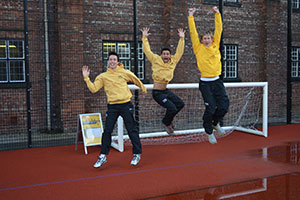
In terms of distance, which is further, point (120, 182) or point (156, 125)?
point (156, 125)

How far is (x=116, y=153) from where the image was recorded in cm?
756

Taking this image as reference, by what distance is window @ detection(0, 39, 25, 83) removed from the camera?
10203 mm

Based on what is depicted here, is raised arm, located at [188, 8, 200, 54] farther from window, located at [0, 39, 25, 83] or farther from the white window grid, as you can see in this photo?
the white window grid

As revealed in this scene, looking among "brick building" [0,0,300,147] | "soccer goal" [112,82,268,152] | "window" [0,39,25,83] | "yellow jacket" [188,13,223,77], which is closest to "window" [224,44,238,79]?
"brick building" [0,0,300,147]

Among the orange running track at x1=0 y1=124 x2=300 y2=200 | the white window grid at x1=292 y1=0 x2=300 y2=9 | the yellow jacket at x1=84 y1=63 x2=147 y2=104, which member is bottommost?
the orange running track at x1=0 y1=124 x2=300 y2=200

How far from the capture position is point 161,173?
580cm

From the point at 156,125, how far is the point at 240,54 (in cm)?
568

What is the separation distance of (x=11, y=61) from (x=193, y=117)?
6342mm

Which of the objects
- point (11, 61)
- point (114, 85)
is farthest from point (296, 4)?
point (11, 61)

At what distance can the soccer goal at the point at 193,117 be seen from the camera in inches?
356

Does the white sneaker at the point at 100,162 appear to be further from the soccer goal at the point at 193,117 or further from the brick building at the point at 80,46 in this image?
the brick building at the point at 80,46

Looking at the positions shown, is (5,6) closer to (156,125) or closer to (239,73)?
(156,125)

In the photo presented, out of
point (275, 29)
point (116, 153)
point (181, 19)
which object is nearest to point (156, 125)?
point (116, 153)

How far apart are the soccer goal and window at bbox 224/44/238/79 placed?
1.27 m
